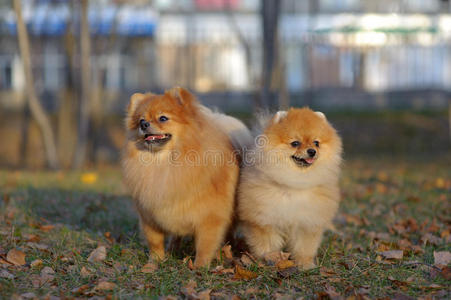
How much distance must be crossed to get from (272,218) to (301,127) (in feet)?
2.16

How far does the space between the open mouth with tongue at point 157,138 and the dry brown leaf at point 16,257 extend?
117 centimetres

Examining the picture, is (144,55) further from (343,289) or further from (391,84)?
(343,289)

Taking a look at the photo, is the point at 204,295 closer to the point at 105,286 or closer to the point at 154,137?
the point at 105,286

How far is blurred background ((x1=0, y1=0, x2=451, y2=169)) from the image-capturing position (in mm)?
10789

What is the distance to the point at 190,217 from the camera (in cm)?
376

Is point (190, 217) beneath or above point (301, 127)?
beneath

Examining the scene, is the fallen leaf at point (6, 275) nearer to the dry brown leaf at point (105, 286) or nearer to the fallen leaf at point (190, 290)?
the dry brown leaf at point (105, 286)

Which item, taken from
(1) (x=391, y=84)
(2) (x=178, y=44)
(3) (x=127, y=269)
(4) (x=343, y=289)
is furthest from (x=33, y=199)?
(1) (x=391, y=84)

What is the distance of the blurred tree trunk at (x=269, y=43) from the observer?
9.97m

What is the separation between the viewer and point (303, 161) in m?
3.63

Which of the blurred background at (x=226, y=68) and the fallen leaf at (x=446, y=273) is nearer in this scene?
the fallen leaf at (x=446, y=273)

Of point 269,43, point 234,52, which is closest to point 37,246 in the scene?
point 269,43

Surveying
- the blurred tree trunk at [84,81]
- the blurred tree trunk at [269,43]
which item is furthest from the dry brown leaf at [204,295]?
the blurred tree trunk at [84,81]

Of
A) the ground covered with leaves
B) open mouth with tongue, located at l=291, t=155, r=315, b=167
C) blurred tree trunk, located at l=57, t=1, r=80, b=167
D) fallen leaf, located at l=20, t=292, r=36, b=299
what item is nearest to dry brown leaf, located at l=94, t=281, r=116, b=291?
the ground covered with leaves
